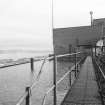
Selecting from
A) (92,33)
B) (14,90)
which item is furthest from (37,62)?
(92,33)

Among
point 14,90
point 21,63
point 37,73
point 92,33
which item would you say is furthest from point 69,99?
point 92,33

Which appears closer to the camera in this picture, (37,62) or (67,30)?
(37,62)

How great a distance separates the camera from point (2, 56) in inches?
68.1

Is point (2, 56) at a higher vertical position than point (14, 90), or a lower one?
higher

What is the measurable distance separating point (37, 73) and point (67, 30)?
110ft

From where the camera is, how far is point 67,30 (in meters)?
35.5

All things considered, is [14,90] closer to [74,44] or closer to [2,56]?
[2,56]

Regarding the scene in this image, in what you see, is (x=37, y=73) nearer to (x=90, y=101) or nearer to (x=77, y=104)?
(x=77, y=104)

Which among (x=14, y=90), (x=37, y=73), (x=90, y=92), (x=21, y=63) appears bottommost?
(x=14, y=90)

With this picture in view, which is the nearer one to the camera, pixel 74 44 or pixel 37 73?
pixel 37 73

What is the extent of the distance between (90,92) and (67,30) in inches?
1189

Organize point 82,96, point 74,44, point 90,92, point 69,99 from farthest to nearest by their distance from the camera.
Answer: point 74,44
point 90,92
point 82,96
point 69,99

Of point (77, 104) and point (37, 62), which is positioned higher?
point (37, 62)

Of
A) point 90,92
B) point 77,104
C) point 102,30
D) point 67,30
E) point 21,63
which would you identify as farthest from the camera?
point 67,30
